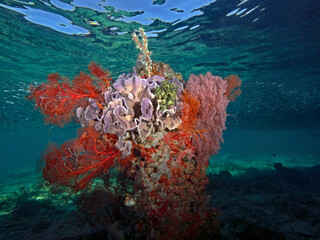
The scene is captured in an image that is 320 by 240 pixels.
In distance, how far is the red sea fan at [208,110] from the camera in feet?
13.1

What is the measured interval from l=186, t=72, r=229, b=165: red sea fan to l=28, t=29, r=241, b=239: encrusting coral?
0.08 ft

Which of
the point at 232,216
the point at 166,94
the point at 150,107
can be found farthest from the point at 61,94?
the point at 232,216

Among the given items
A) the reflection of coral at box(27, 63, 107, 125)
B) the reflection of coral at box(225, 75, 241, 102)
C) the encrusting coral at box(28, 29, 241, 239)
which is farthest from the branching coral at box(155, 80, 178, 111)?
the reflection of coral at box(225, 75, 241, 102)

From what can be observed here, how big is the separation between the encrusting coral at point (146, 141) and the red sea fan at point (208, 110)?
0.02m

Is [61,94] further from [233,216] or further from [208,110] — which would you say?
[233,216]

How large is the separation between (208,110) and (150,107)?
59.5 inches

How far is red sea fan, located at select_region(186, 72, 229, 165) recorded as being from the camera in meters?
4.01

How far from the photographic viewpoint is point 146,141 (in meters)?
3.81

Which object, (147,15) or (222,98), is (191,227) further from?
(147,15)

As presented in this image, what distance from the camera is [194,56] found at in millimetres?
16797

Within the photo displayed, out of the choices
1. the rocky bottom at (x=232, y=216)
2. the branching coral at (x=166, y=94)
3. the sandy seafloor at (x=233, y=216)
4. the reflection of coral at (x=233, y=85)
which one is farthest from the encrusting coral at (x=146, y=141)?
the sandy seafloor at (x=233, y=216)

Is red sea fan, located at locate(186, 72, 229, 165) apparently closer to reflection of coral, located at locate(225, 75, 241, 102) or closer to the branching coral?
reflection of coral, located at locate(225, 75, 241, 102)

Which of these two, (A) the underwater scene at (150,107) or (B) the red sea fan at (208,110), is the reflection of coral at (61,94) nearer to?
(A) the underwater scene at (150,107)

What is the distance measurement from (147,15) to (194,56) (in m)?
7.00
